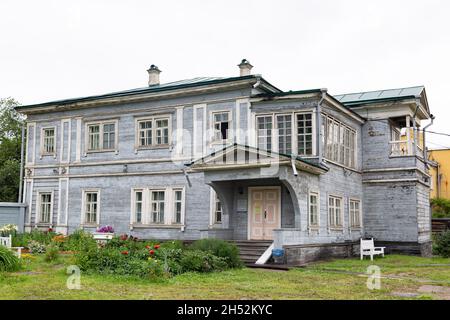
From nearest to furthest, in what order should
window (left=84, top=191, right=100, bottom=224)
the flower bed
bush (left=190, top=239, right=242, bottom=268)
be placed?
the flower bed, bush (left=190, top=239, right=242, bottom=268), window (left=84, top=191, right=100, bottom=224)

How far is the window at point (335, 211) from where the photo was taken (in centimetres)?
2164

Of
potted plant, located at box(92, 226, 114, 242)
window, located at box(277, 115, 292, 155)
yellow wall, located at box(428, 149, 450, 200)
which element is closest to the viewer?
window, located at box(277, 115, 292, 155)

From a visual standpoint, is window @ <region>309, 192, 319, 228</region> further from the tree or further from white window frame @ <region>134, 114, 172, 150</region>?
the tree

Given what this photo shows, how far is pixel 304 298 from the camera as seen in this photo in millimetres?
10570

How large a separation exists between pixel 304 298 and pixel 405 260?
38.5 feet

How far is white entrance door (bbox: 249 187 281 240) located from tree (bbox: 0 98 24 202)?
2590cm

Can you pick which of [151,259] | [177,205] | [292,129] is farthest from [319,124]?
[151,259]

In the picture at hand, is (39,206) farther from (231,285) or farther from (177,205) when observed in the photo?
(231,285)

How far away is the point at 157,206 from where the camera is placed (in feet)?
76.6

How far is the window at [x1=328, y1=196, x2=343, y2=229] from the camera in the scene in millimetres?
21641

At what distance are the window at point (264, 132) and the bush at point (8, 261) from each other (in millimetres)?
10144

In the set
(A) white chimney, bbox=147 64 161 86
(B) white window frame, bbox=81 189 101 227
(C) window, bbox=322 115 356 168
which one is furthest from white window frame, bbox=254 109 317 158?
(B) white window frame, bbox=81 189 101 227

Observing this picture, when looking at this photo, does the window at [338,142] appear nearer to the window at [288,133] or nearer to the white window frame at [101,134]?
the window at [288,133]
